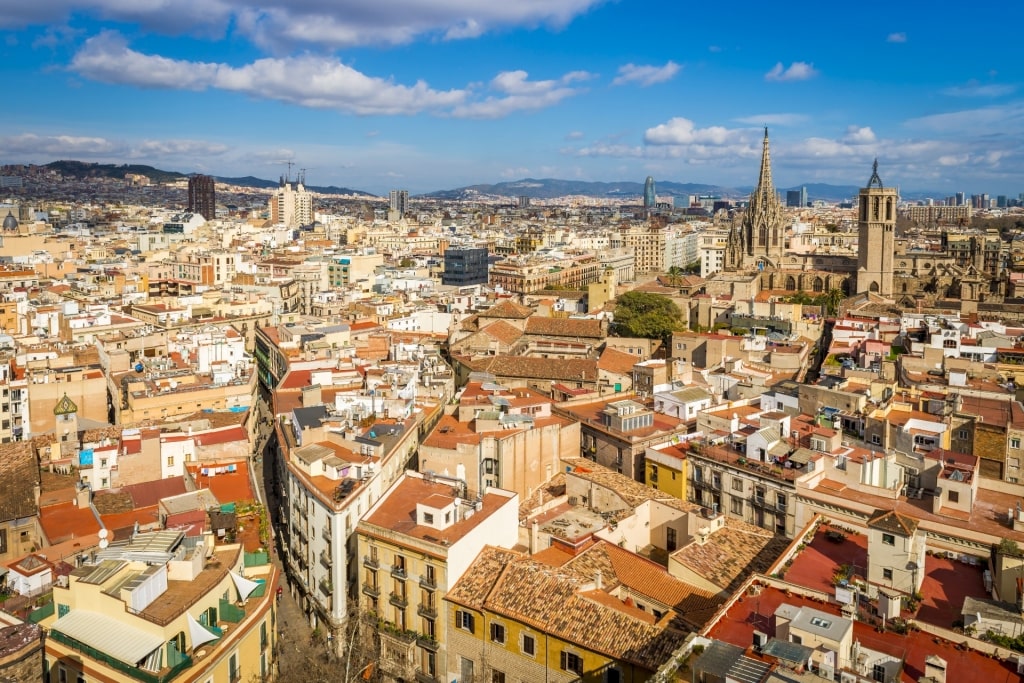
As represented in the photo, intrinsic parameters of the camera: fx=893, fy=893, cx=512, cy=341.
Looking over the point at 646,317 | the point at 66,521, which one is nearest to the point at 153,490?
the point at 66,521

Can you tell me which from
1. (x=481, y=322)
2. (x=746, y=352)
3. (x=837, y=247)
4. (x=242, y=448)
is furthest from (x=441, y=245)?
(x=242, y=448)

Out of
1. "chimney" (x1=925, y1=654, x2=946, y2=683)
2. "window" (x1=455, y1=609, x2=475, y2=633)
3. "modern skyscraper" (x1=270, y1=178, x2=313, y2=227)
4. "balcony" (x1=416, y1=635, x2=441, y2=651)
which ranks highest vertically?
"modern skyscraper" (x1=270, y1=178, x2=313, y2=227)

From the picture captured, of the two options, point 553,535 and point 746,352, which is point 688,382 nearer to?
point 746,352

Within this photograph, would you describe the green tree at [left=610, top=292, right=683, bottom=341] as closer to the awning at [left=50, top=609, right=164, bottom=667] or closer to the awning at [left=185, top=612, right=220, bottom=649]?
the awning at [left=185, top=612, right=220, bottom=649]

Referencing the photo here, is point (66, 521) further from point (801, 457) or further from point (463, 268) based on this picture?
point (463, 268)

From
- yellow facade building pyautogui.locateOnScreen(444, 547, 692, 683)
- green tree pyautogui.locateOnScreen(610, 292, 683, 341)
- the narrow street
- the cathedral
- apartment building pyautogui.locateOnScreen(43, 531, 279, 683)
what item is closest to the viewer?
apartment building pyautogui.locateOnScreen(43, 531, 279, 683)

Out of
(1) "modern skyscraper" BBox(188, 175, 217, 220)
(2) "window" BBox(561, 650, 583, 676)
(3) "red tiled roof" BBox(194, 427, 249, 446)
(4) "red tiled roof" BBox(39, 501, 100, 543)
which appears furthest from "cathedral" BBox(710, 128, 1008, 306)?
(1) "modern skyscraper" BBox(188, 175, 217, 220)

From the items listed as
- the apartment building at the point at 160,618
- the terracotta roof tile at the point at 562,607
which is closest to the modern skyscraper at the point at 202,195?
the apartment building at the point at 160,618
